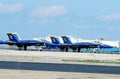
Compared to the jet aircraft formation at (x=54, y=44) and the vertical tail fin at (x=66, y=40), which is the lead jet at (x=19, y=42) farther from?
the vertical tail fin at (x=66, y=40)

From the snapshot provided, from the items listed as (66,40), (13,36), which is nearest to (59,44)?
(66,40)

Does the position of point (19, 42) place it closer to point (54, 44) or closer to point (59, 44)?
point (54, 44)

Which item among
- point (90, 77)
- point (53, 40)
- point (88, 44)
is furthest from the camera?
point (53, 40)

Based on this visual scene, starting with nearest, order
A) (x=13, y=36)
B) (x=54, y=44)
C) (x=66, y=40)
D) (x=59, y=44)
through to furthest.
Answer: (x=59, y=44) < (x=54, y=44) < (x=66, y=40) < (x=13, y=36)

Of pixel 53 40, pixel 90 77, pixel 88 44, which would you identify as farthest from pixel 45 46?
pixel 90 77

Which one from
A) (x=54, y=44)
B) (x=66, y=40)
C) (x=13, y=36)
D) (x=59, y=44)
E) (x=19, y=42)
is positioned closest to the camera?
(x=19, y=42)

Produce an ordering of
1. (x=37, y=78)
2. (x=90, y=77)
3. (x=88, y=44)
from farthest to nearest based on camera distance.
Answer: (x=88, y=44)
(x=90, y=77)
(x=37, y=78)

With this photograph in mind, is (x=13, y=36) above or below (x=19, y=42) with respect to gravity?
above

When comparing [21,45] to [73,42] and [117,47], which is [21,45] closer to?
[73,42]

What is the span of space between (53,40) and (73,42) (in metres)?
8.36

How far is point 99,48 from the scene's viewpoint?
163125mm

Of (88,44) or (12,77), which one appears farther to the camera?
(88,44)

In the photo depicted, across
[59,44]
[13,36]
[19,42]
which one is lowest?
[59,44]

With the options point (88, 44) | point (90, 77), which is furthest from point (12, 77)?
point (88, 44)
